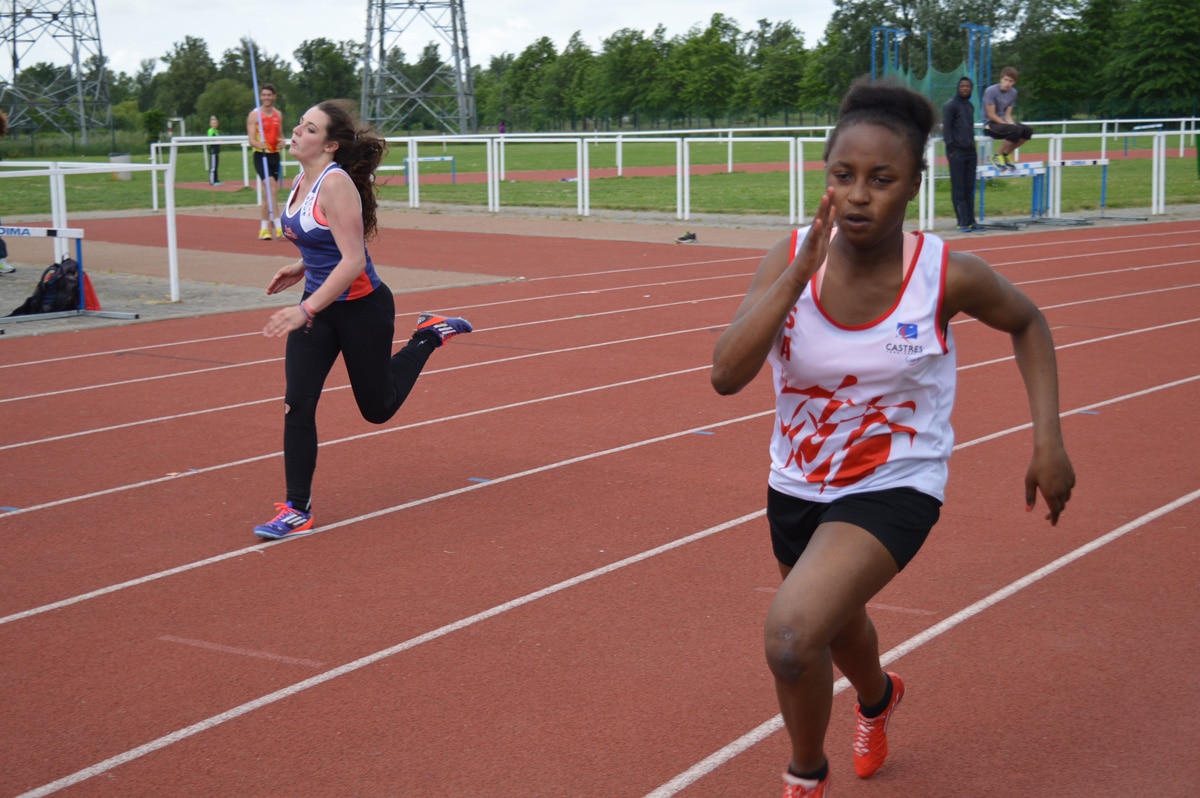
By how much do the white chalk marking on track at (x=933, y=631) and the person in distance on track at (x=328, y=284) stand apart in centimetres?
260

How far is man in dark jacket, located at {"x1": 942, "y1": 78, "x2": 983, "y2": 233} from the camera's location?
61.0 feet

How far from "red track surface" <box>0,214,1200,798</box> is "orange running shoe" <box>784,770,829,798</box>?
399mm

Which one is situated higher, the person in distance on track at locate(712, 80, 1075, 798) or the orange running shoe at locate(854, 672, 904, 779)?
the person in distance on track at locate(712, 80, 1075, 798)

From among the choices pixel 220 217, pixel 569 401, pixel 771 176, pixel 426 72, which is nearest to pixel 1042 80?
pixel 426 72

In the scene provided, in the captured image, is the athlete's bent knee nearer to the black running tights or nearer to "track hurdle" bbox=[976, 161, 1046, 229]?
the black running tights

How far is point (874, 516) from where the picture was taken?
292 centimetres

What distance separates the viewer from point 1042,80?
74.2 metres

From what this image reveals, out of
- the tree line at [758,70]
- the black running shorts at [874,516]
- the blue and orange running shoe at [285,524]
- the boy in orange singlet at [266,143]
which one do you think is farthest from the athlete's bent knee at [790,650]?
the tree line at [758,70]

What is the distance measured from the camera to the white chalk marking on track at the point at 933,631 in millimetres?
3469

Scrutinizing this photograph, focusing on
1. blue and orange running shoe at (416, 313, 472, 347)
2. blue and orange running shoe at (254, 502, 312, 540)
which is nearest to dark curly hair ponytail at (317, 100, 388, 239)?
blue and orange running shoe at (416, 313, 472, 347)

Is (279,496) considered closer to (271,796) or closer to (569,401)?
(569,401)

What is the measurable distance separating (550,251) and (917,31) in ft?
208

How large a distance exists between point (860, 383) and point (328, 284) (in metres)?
3.01

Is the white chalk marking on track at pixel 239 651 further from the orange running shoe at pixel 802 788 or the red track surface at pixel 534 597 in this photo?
the orange running shoe at pixel 802 788
